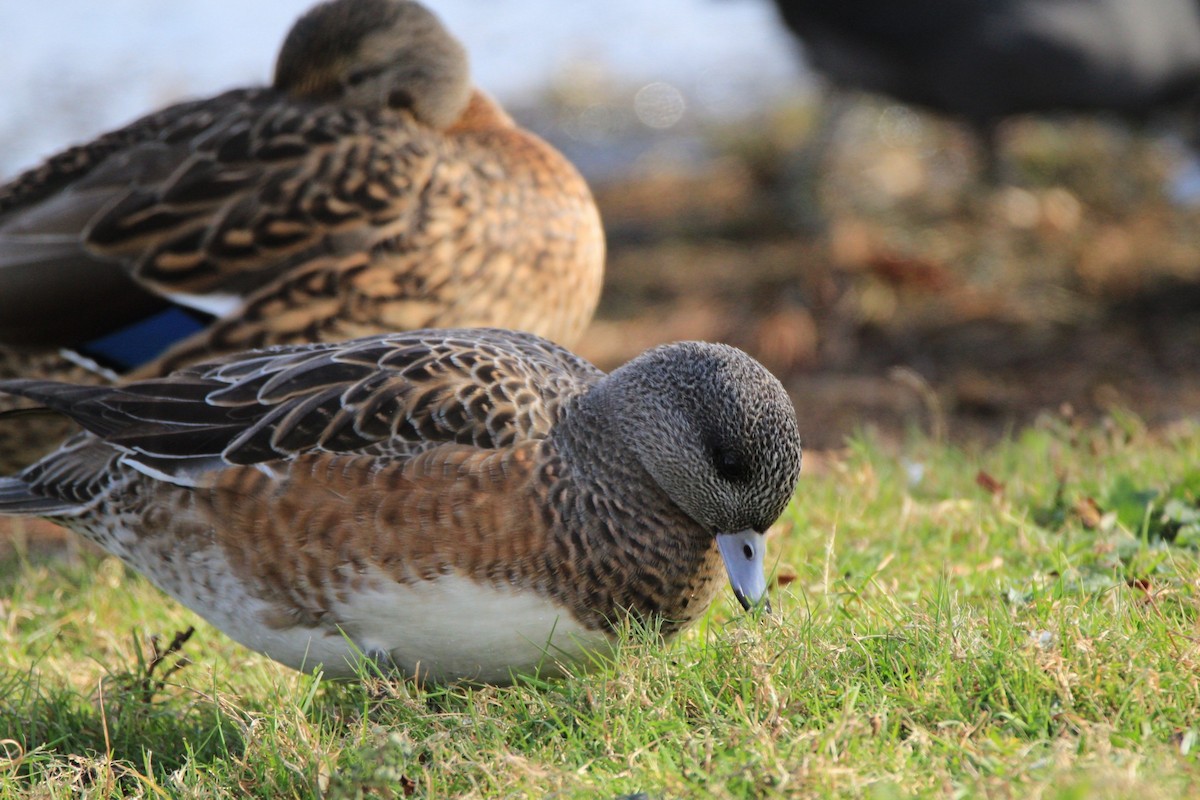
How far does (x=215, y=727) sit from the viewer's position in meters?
3.16

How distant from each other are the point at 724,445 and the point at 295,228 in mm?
1799

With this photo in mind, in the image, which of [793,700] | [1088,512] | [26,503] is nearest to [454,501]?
[793,700]

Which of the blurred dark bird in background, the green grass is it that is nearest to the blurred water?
the blurred dark bird in background

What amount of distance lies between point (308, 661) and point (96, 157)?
228cm

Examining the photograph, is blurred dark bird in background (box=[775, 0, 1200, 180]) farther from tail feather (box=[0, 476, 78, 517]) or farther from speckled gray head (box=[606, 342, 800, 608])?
tail feather (box=[0, 476, 78, 517])

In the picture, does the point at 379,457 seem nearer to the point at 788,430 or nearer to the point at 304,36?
the point at 788,430

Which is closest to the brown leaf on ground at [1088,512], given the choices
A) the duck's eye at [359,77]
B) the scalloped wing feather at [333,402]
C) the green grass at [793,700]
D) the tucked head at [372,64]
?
the green grass at [793,700]

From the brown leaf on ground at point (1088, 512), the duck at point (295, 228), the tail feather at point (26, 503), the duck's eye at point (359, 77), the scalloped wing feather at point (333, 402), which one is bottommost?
the brown leaf on ground at point (1088, 512)

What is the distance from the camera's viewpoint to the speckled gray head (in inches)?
123

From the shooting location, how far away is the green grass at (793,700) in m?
2.49

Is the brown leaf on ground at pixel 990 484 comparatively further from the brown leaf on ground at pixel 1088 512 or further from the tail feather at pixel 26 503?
the tail feather at pixel 26 503

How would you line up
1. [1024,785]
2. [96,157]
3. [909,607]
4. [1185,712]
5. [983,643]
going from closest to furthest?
[1024,785] < [1185,712] < [983,643] < [909,607] < [96,157]

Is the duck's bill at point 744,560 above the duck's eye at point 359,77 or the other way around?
the other way around

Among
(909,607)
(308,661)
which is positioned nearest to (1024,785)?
(909,607)
